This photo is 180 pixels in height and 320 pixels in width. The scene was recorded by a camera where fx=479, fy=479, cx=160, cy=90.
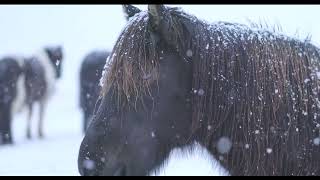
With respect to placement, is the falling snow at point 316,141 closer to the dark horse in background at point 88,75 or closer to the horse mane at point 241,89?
the horse mane at point 241,89

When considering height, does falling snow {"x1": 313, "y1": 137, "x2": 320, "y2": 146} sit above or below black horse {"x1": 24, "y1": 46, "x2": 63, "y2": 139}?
above

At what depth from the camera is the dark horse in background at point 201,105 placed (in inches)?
99.3

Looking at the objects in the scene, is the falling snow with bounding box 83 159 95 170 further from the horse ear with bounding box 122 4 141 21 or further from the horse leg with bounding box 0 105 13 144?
the horse leg with bounding box 0 105 13 144

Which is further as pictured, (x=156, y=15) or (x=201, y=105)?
(x=201, y=105)

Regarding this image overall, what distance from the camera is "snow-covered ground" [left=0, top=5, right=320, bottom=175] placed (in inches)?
288

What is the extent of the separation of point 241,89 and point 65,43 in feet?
78.9

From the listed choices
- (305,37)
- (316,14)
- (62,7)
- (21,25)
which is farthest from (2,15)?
(305,37)

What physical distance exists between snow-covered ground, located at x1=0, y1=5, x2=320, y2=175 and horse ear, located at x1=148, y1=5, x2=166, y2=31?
760mm

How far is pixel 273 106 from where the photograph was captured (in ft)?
8.39

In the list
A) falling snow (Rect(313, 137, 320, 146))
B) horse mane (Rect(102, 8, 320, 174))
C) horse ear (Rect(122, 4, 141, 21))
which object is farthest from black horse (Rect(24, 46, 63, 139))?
falling snow (Rect(313, 137, 320, 146))

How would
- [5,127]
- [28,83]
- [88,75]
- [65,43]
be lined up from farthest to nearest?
[65,43], [28,83], [88,75], [5,127]

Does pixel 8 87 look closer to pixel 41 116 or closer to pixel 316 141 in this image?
pixel 41 116

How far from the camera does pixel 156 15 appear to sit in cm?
243

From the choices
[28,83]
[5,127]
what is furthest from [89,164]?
[28,83]
